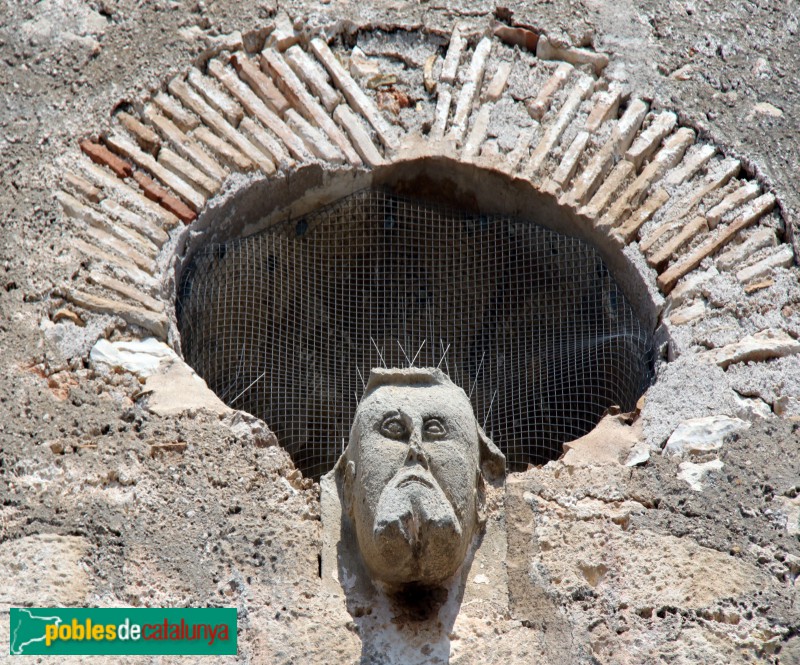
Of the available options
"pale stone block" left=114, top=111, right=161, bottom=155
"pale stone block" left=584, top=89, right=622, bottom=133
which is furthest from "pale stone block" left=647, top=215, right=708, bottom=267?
"pale stone block" left=114, top=111, right=161, bottom=155

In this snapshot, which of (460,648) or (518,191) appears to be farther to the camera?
(518,191)

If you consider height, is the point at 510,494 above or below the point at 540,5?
below

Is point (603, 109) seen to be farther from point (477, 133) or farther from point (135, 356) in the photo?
point (135, 356)

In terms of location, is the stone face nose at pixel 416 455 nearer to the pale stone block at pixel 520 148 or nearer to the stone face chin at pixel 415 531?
the stone face chin at pixel 415 531

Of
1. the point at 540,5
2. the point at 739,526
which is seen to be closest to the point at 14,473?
the point at 739,526

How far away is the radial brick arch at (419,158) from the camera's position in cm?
494

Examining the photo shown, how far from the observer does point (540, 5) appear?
5809 mm

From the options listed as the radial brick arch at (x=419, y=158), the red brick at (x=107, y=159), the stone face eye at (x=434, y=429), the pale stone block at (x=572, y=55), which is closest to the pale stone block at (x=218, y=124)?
the radial brick arch at (x=419, y=158)

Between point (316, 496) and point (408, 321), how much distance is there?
1.33 metres

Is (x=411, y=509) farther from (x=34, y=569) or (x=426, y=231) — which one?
(x=426, y=231)

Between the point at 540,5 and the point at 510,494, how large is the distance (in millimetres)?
2391

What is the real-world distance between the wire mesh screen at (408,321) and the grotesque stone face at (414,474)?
862 mm

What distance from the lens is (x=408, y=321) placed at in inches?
215

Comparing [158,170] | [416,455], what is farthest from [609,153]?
[416,455]
